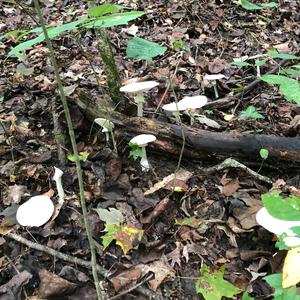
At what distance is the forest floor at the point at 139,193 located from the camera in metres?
2.55

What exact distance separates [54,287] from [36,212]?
0.59 m

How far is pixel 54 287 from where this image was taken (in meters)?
2.43

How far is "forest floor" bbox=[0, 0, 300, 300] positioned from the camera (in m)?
2.55

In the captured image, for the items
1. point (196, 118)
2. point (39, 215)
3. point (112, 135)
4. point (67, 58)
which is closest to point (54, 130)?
point (112, 135)

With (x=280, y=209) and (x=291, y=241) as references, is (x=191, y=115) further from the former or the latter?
(x=280, y=209)

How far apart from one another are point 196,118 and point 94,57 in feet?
7.35

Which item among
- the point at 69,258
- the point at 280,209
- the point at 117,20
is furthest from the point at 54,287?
the point at 117,20

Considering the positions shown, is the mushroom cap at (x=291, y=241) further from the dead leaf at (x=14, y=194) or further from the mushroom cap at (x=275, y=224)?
the dead leaf at (x=14, y=194)

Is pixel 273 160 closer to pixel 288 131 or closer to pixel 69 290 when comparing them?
pixel 288 131

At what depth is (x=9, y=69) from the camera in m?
5.02

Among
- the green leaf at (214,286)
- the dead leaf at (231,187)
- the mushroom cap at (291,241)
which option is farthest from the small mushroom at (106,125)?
the mushroom cap at (291,241)

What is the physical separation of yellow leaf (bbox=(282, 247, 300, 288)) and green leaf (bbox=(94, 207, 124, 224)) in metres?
1.38

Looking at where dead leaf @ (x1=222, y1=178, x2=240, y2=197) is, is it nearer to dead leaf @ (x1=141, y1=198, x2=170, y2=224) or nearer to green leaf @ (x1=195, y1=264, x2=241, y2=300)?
dead leaf @ (x1=141, y1=198, x2=170, y2=224)

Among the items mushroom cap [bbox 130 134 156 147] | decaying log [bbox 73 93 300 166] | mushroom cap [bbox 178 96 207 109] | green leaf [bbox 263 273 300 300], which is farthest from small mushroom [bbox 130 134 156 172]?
green leaf [bbox 263 273 300 300]
